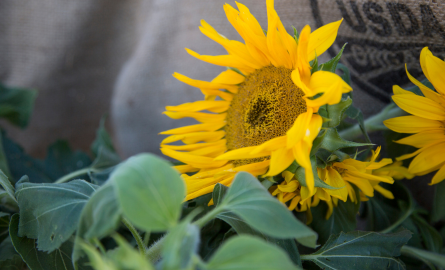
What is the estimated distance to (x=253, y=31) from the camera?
0.34 meters

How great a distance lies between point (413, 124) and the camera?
0.36 meters

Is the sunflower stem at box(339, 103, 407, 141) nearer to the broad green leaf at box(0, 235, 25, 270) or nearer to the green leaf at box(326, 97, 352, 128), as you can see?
the green leaf at box(326, 97, 352, 128)

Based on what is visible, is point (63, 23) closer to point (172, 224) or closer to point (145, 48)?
point (145, 48)

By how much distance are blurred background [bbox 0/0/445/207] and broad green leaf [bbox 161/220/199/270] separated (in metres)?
0.38

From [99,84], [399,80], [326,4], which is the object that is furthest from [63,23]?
[399,80]

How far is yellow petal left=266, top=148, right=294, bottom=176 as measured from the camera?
297 millimetres

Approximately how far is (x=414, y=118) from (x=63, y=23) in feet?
2.31

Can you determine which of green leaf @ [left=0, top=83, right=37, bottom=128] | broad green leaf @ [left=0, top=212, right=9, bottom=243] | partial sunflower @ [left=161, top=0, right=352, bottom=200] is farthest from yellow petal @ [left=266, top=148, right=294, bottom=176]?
green leaf @ [left=0, top=83, right=37, bottom=128]

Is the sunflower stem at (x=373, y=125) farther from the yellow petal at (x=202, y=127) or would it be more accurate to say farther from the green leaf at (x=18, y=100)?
the green leaf at (x=18, y=100)

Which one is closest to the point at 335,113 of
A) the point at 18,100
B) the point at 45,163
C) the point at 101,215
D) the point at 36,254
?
the point at 101,215

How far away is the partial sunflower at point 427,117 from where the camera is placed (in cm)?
34

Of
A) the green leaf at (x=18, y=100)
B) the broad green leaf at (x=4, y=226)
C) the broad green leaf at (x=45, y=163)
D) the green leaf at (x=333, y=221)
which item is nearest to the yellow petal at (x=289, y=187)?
the green leaf at (x=333, y=221)

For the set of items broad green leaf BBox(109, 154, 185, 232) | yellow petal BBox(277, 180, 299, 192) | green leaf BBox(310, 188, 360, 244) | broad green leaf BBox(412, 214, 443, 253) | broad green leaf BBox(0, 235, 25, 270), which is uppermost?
broad green leaf BBox(109, 154, 185, 232)

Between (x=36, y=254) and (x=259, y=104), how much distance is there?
0.27 meters
